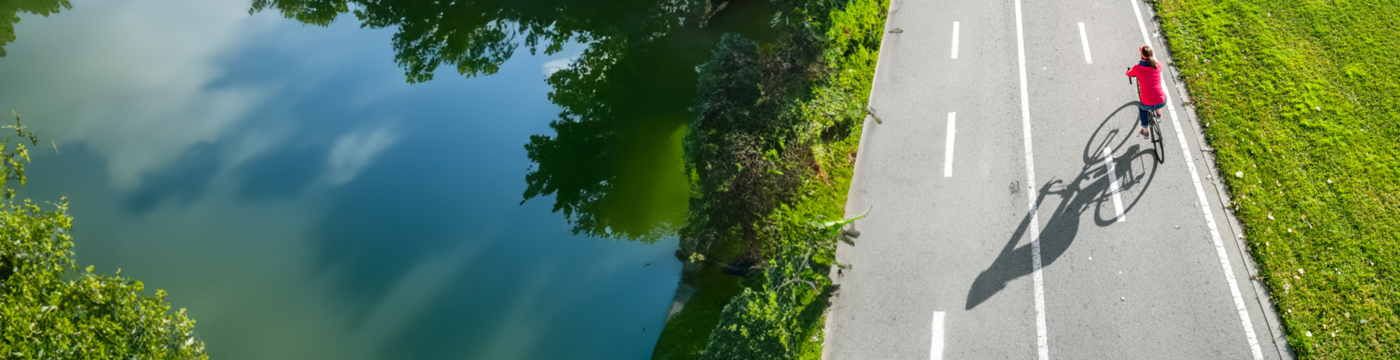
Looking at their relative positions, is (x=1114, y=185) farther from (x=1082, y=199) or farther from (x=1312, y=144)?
(x=1312, y=144)

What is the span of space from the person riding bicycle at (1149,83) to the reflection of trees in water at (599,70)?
866 cm

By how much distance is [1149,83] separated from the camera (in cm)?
1120

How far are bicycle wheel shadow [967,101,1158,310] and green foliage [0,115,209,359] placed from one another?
11.3m

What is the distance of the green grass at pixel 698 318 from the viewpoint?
11.8 meters

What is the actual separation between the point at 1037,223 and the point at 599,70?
11611mm

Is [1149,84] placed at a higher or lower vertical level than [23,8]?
lower

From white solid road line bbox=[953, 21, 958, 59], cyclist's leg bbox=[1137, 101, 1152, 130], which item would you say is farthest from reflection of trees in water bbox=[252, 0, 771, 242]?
cyclist's leg bbox=[1137, 101, 1152, 130]

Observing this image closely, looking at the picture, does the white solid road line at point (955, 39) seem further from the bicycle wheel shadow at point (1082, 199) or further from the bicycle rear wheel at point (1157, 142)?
the bicycle rear wheel at point (1157, 142)

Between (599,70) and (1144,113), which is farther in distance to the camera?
(599,70)

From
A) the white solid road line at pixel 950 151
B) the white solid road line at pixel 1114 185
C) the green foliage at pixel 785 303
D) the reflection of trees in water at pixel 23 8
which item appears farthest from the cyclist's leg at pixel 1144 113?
the reflection of trees in water at pixel 23 8

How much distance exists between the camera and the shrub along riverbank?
32.5 ft

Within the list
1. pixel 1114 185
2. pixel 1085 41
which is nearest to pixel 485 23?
pixel 1085 41

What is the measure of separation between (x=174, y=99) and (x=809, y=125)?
18651 millimetres

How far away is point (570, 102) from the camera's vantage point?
58.7 ft
